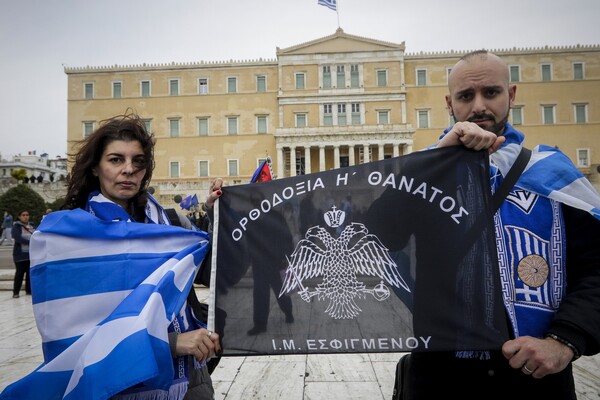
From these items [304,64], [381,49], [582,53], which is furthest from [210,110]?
[582,53]

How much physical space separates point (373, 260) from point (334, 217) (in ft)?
0.70

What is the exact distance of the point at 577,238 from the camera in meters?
1.35

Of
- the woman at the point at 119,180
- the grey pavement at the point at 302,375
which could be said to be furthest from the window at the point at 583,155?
the woman at the point at 119,180

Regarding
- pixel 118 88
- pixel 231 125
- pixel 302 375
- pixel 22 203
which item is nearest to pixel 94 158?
pixel 302 375

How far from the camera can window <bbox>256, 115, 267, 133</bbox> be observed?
3816 cm

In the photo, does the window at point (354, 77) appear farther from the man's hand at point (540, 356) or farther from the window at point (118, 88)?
the man's hand at point (540, 356)

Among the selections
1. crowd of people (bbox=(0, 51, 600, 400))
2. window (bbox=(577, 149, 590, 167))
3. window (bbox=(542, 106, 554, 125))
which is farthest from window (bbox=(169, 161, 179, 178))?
crowd of people (bbox=(0, 51, 600, 400))

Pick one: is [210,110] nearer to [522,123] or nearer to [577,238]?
[522,123]

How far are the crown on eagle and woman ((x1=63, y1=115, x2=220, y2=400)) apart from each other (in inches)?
26.8

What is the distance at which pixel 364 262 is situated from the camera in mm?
1564

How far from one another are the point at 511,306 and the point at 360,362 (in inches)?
98.2

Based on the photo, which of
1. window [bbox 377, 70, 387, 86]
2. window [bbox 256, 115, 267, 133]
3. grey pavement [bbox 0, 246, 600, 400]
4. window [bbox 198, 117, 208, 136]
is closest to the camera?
grey pavement [bbox 0, 246, 600, 400]

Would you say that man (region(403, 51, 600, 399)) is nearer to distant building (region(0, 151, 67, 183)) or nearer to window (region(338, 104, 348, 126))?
window (region(338, 104, 348, 126))

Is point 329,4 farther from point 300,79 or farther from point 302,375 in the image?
point 302,375
